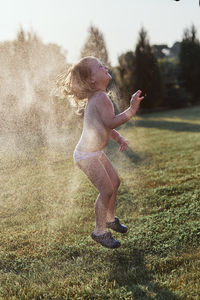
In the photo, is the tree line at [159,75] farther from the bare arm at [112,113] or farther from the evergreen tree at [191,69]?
the bare arm at [112,113]

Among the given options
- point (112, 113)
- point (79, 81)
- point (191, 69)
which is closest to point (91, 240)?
point (112, 113)

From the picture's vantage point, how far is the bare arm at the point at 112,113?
89.4 inches

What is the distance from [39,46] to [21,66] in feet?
5.03

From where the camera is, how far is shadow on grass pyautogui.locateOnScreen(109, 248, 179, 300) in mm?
1821

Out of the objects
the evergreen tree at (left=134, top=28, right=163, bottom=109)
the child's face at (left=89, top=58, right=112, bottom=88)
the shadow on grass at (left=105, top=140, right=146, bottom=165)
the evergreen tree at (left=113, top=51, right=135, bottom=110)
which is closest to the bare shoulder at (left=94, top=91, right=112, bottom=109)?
the child's face at (left=89, top=58, right=112, bottom=88)

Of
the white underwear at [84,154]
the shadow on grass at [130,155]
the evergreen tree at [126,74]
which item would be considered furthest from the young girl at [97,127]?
the evergreen tree at [126,74]

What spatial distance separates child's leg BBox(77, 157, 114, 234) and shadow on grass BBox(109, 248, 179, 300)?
247 mm

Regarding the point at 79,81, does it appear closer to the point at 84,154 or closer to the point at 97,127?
the point at 97,127

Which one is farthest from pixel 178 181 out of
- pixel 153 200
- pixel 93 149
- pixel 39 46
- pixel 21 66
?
pixel 39 46

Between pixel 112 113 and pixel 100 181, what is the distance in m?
0.45

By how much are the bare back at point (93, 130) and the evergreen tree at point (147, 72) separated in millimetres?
15077

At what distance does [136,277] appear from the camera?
6.57ft

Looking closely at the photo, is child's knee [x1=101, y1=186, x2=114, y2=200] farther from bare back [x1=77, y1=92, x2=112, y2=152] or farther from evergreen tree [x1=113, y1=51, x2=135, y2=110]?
evergreen tree [x1=113, y1=51, x2=135, y2=110]

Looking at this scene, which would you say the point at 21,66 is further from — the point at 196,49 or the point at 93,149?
the point at 196,49
